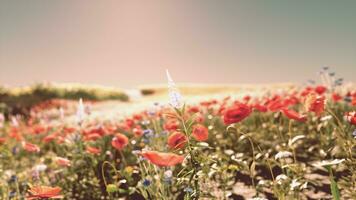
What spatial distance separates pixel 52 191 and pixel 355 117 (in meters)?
1.67

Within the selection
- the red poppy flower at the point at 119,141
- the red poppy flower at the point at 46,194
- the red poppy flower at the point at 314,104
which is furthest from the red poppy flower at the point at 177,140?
the red poppy flower at the point at 119,141

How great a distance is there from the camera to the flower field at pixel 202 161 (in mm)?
2400

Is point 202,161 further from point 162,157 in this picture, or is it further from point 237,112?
point 162,157

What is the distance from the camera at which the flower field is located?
2400 millimetres

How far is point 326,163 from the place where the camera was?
197 cm

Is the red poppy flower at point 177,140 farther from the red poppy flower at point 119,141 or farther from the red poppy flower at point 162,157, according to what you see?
the red poppy flower at point 119,141

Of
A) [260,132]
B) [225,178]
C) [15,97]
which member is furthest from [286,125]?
[15,97]

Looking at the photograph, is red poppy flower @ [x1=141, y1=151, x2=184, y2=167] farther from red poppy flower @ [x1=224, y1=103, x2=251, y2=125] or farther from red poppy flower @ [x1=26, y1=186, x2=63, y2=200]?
red poppy flower @ [x1=224, y1=103, x2=251, y2=125]

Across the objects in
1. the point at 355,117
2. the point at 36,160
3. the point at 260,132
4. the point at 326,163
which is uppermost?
the point at 355,117

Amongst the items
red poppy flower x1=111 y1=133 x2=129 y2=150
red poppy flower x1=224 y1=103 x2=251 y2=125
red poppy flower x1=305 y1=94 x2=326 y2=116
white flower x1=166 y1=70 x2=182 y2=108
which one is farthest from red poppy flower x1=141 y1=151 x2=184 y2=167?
red poppy flower x1=111 y1=133 x2=129 y2=150

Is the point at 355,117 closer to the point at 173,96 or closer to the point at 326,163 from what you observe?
the point at 326,163

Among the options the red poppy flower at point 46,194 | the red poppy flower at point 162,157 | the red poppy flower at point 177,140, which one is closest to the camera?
the red poppy flower at point 162,157

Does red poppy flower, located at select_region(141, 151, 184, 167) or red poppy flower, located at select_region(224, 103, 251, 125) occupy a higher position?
red poppy flower, located at select_region(224, 103, 251, 125)

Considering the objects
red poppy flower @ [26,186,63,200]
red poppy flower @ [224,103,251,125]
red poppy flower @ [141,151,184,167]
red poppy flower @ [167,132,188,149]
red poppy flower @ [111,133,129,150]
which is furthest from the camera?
red poppy flower @ [111,133,129,150]
